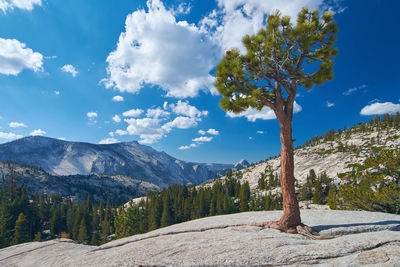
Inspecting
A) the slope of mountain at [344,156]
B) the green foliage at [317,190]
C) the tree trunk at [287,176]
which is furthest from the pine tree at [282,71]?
the slope of mountain at [344,156]

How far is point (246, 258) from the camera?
7289mm

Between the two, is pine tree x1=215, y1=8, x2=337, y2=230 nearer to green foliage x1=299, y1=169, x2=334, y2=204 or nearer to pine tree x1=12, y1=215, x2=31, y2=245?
pine tree x1=12, y1=215, x2=31, y2=245

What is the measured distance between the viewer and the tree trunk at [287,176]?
1067cm

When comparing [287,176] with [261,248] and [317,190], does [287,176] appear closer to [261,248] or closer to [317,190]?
[261,248]

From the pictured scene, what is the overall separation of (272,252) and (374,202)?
69.7ft

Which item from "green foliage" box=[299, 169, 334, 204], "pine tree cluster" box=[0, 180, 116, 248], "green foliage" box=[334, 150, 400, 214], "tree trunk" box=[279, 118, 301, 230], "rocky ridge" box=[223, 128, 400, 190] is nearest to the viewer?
"tree trunk" box=[279, 118, 301, 230]

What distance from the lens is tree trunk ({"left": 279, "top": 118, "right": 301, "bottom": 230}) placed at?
1067 centimetres

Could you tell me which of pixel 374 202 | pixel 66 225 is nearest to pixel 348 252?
pixel 374 202

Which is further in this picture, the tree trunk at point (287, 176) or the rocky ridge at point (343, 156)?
the rocky ridge at point (343, 156)

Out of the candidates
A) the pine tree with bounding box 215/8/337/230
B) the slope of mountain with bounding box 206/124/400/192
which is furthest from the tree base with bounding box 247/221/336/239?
the slope of mountain with bounding box 206/124/400/192

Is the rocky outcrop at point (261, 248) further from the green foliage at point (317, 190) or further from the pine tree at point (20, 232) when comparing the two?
the green foliage at point (317, 190)

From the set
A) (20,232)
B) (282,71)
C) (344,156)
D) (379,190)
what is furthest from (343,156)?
(20,232)

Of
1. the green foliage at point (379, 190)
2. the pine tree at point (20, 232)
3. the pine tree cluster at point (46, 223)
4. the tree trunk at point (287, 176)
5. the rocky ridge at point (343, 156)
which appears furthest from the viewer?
the rocky ridge at point (343, 156)

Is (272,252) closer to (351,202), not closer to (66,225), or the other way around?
(351,202)
